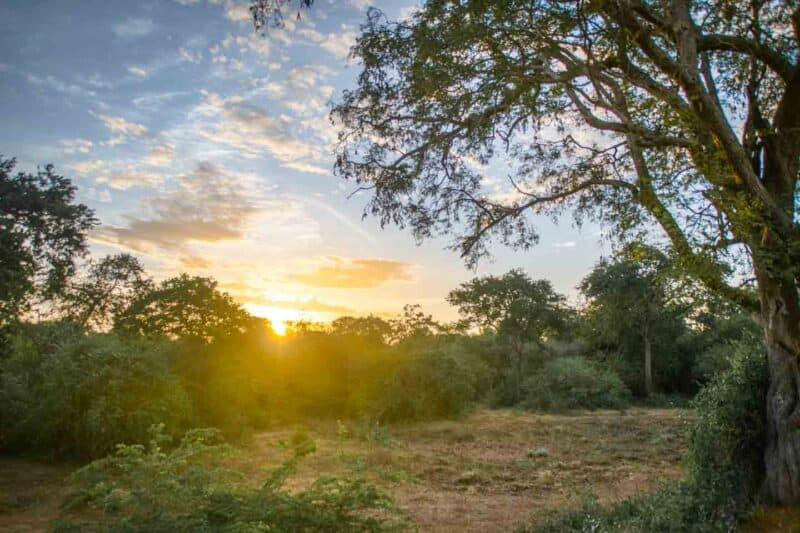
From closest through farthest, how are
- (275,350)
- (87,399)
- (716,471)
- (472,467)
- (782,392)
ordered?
(782,392)
(716,471)
(472,467)
(87,399)
(275,350)

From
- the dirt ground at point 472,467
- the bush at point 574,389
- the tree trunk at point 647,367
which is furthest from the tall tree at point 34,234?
the tree trunk at point 647,367

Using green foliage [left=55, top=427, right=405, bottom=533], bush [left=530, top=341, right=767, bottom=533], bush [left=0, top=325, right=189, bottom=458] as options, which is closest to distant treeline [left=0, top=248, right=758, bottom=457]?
bush [left=0, top=325, right=189, bottom=458]

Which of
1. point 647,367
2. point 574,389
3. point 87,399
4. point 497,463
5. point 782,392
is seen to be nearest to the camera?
point 782,392

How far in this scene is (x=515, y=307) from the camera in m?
26.8

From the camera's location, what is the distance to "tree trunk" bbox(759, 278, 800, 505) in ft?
18.5

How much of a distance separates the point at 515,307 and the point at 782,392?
21.0 m

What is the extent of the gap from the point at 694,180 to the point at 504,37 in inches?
117

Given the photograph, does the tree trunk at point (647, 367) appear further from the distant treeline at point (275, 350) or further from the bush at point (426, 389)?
the bush at point (426, 389)

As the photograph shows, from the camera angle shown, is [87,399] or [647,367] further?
[647,367]

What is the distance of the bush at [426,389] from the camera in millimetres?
18250

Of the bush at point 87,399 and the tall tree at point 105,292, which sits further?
the tall tree at point 105,292

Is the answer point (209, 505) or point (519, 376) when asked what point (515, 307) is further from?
point (209, 505)

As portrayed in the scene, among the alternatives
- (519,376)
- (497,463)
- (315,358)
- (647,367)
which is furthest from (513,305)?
(497,463)

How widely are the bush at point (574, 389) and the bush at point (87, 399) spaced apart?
15136mm
